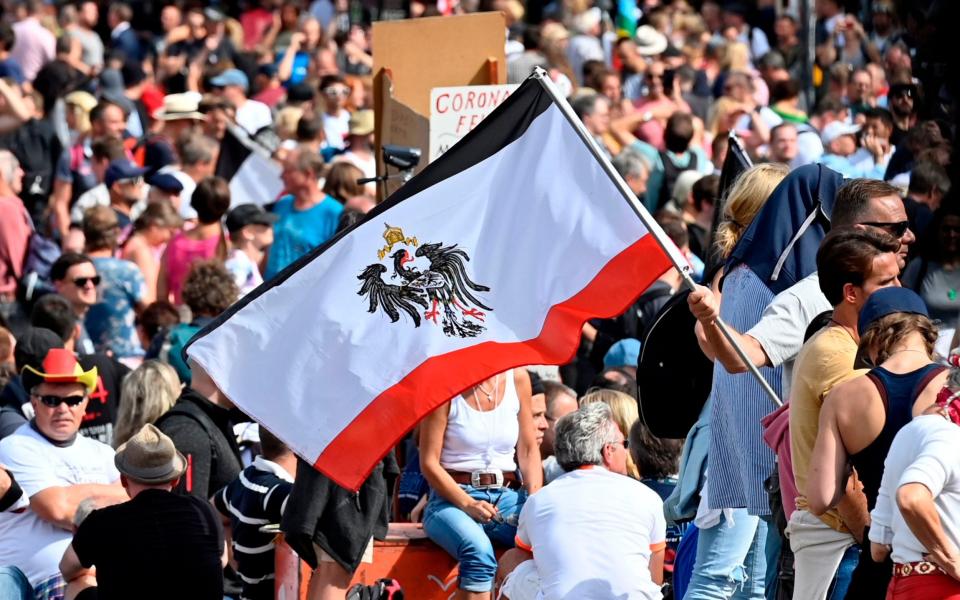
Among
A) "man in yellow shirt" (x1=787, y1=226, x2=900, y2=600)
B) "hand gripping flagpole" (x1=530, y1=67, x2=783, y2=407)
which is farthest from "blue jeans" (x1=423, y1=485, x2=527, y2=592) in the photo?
"man in yellow shirt" (x1=787, y1=226, x2=900, y2=600)

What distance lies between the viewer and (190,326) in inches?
393

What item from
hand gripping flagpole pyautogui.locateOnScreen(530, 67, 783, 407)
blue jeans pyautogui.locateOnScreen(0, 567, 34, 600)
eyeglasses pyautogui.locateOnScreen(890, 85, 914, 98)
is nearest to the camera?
hand gripping flagpole pyautogui.locateOnScreen(530, 67, 783, 407)

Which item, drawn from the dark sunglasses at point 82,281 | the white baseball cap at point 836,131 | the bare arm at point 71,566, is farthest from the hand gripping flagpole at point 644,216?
the white baseball cap at point 836,131

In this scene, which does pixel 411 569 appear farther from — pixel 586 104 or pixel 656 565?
pixel 586 104

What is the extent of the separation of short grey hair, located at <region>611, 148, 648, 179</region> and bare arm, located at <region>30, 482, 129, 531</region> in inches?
198

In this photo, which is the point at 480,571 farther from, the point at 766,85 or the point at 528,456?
the point at 766,85

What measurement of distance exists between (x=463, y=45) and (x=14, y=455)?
3.43 meters

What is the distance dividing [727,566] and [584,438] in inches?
30.6

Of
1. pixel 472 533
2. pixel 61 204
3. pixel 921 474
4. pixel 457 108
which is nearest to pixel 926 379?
pixel 921 474

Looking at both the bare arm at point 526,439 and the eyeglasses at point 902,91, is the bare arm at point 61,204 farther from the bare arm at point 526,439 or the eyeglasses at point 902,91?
the bare arm at point 526,439

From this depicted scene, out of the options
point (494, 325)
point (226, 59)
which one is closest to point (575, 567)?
point (494, 325)

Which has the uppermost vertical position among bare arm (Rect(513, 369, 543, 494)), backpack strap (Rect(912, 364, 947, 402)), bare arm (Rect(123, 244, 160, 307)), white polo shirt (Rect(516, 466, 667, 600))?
backpack strap (Rect(912, 364, 947, 402))

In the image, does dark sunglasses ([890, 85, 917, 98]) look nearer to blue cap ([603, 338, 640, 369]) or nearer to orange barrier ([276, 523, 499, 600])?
blue cap ([603, 338, 640, 369])

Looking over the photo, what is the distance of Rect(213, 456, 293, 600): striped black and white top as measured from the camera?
7.72 m
